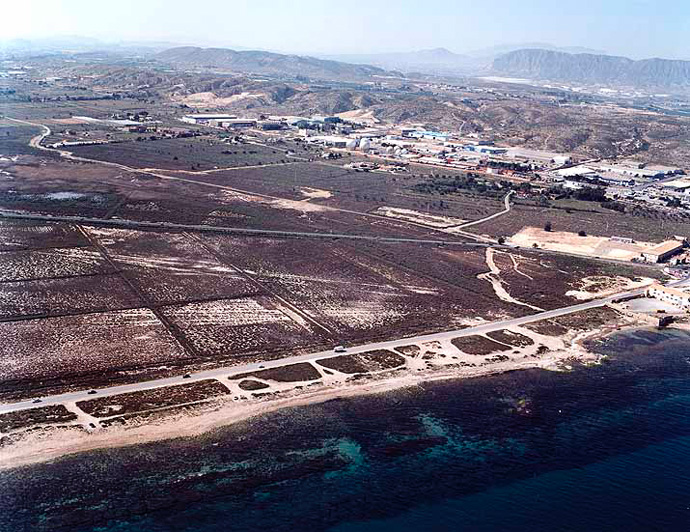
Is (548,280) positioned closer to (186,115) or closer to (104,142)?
(104,142)

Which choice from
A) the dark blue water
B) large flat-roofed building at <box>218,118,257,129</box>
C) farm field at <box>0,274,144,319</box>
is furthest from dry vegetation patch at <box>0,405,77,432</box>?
large flat-roofed building at <box>218,118,257,129</box>

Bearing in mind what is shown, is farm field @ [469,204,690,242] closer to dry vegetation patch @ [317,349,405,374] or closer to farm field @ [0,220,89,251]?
dry vegetation patch @ [317,349,405,374]

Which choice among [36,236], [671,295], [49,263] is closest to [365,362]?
[671,295]

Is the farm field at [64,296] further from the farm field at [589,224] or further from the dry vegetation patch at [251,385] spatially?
the farm field at [589,224]

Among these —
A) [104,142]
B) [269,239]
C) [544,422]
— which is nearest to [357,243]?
[269,239]

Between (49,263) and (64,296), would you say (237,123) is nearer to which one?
(49,263)

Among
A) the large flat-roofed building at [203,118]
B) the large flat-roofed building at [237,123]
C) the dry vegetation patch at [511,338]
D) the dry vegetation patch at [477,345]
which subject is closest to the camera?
the dry vegetation patch at [477,345]

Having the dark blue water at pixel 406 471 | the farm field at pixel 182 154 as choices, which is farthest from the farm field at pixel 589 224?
the farm field at pixel 182 154
